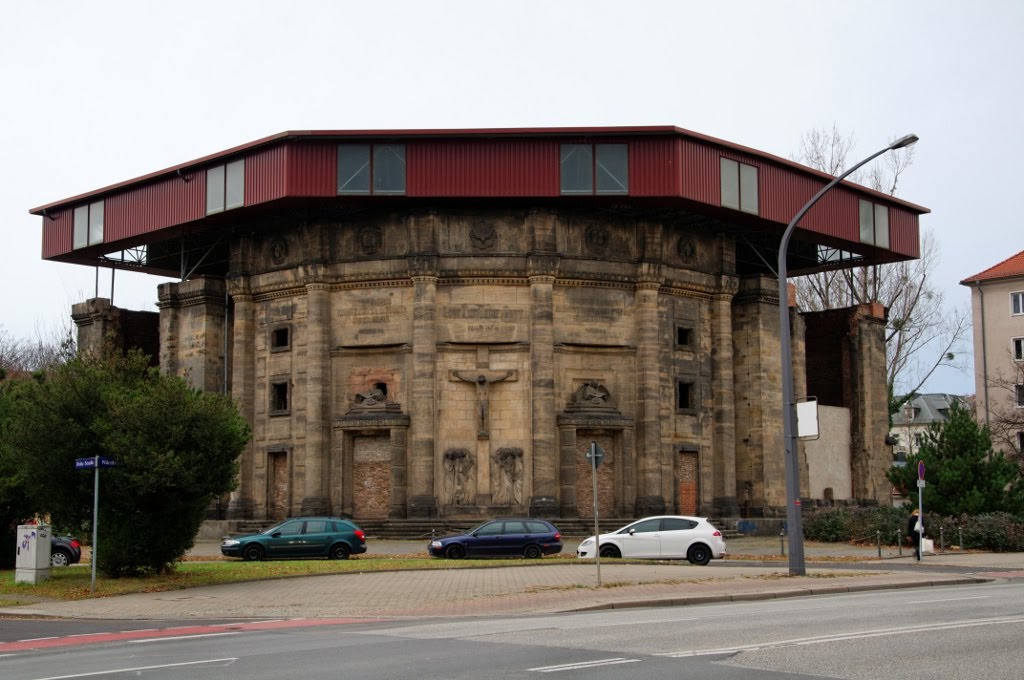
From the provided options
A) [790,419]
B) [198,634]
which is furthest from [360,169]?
[198,634]

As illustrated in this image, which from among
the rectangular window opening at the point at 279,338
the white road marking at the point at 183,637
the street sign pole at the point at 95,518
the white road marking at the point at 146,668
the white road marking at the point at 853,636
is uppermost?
the rectangular window opening at the point at 279,338

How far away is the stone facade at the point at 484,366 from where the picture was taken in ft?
144

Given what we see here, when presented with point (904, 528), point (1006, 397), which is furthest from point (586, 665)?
point (1006, 397)

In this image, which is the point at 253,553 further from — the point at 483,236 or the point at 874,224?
the point at 874,224

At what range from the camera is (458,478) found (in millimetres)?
43656

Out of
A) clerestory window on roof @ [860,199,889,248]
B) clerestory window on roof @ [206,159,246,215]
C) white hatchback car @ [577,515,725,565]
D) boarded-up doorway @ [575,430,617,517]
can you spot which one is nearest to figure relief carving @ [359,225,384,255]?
clerestory window on roof @ [206,159,246,215]

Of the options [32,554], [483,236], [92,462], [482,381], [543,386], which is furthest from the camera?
[483,236]

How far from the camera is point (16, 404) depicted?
1071 inches

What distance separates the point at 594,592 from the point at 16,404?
45.4 ft

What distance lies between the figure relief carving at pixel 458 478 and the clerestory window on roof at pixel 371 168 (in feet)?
31.8

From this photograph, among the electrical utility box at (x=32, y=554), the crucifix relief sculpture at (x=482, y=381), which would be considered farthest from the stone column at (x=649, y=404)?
the electrical utility box at (x=32, y=554)

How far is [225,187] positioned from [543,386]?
14.1 m

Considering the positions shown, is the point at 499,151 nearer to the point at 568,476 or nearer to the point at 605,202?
the point at 605,202

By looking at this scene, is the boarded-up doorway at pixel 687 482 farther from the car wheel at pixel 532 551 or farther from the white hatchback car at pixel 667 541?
the white hatchback car at pixel 667 541
